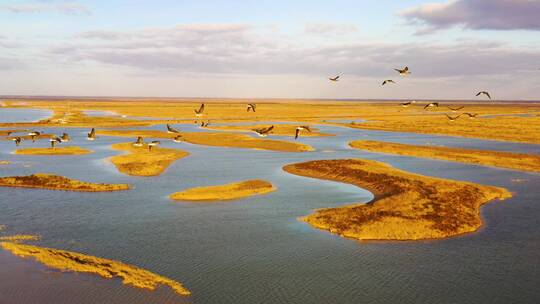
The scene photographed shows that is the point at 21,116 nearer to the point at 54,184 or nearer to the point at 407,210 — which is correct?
the point at 54,184

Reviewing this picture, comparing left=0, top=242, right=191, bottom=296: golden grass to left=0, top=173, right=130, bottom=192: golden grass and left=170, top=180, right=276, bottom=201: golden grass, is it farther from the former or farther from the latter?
left=0, top=173, right=130, bottom=192: golden grass

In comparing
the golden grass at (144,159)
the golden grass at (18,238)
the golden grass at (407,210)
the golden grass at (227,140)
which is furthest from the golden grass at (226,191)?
the golden grass at (227,140)

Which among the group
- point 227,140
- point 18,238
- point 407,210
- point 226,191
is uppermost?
point 407,210

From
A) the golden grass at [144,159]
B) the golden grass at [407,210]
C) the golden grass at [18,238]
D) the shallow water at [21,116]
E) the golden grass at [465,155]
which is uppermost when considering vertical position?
the golden grass at [465,155]

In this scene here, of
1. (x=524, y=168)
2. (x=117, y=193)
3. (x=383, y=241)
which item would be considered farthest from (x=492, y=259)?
(x=524, y=168)

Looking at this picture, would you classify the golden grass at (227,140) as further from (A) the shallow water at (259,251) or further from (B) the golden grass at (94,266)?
(B) the golden grass at (94,266)

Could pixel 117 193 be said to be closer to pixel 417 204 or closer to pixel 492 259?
pixel 417 204

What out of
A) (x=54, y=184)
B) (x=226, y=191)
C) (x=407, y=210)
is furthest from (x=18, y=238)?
(x=407, y=210)
